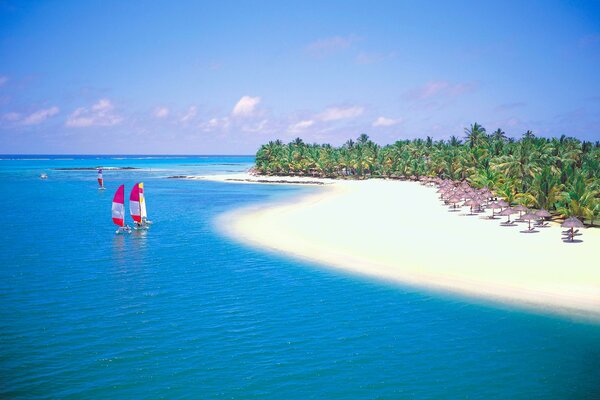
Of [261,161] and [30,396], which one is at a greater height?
[261,161]

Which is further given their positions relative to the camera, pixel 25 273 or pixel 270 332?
pixel 25 273

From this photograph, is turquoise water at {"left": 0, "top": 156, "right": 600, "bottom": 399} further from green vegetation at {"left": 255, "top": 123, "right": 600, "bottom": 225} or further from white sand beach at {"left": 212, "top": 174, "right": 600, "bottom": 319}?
green vegetation at {"left": 255, "top": 123, "right": 600, "bottom": 225}

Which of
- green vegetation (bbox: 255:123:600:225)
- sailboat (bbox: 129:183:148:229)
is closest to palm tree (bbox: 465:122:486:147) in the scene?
green vegetation (bbox: 255:123:600:225)

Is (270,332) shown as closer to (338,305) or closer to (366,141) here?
(338,305)


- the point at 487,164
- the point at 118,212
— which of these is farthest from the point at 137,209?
the point at 487,164

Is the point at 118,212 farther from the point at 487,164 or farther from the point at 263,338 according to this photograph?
the point at 487,164

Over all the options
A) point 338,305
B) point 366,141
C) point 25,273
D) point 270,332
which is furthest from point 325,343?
point 366,141

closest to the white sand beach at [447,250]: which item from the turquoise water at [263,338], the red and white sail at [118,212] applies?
the turquoise water at [263,338]
